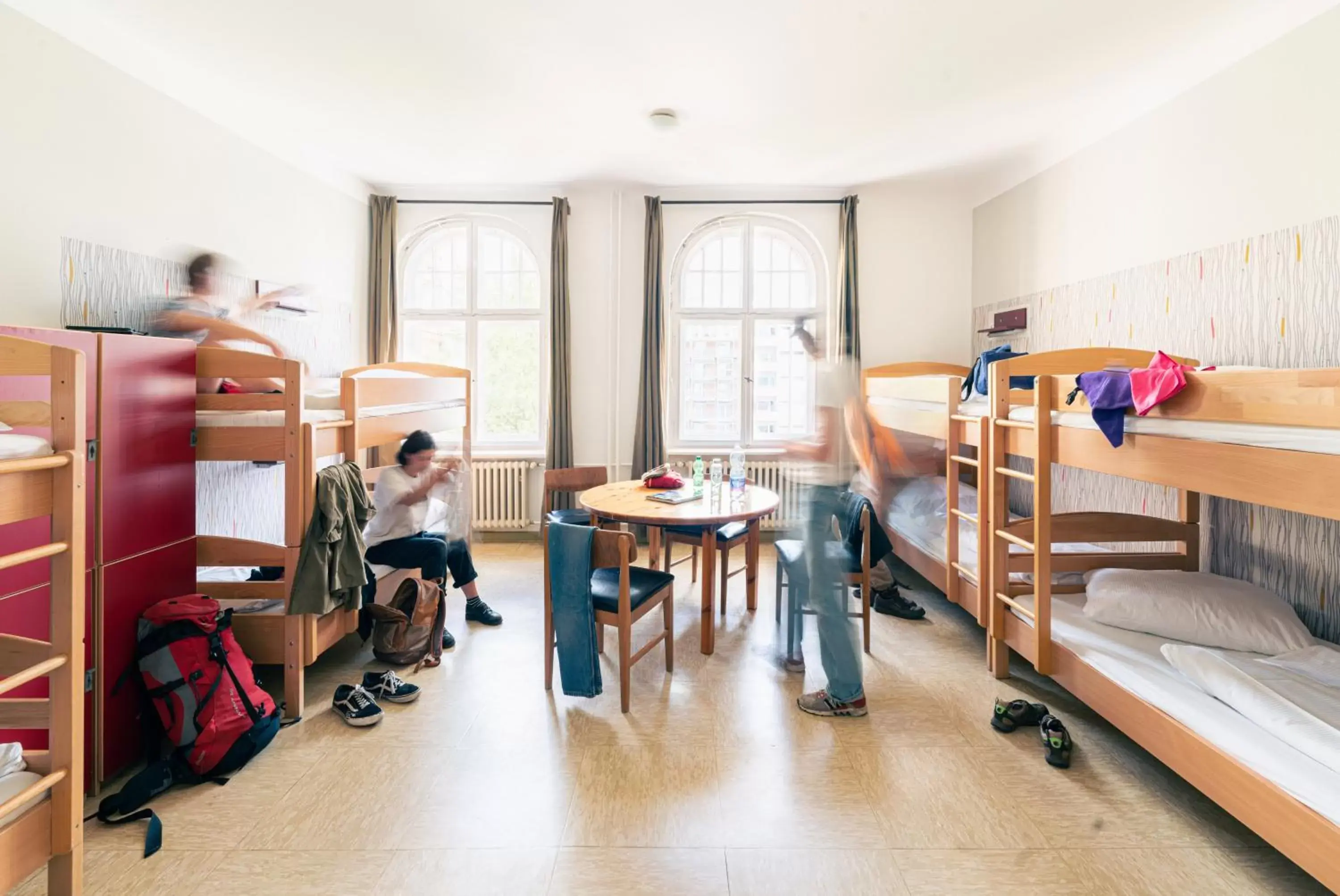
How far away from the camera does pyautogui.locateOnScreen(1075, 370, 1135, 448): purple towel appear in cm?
203

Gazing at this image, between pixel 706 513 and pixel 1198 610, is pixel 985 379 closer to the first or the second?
pixel 1198 610

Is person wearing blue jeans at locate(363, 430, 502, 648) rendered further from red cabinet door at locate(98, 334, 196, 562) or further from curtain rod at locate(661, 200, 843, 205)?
curtain rod at locate(661, 200, 843, 205)

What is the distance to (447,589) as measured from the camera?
13.7 feet

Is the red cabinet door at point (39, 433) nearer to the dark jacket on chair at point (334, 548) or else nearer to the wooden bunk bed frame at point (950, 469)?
the dark jacket on chair at point (334, 548)

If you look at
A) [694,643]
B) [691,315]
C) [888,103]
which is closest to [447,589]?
[694,643]

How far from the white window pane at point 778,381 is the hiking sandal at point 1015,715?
3180 mm

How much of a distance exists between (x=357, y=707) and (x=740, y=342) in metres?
3.96

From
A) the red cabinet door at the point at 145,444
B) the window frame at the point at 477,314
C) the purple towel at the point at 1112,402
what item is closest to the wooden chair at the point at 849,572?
the purple towel at the point at 1112,402

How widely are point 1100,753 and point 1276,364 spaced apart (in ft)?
5.99

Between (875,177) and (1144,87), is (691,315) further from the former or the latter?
(1144,87)

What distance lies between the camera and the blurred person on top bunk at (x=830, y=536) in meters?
2.54

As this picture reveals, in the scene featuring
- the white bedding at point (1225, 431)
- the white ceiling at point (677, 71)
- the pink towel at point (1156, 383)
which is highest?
the white ceiling at point (677, 71)

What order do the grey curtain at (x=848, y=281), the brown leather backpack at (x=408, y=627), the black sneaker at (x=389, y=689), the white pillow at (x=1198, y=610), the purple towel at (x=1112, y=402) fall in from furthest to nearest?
the grey curtain at (x=848, y=281) < the brown leather backpack at (x=408, y=627) < the black sneaker at (x=389, y=689) < the white pillow at (x=1198, y=610) < the purple towel at (x=1112, y=402)

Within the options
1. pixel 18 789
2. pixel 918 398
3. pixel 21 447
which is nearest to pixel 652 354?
pixel 918 398
